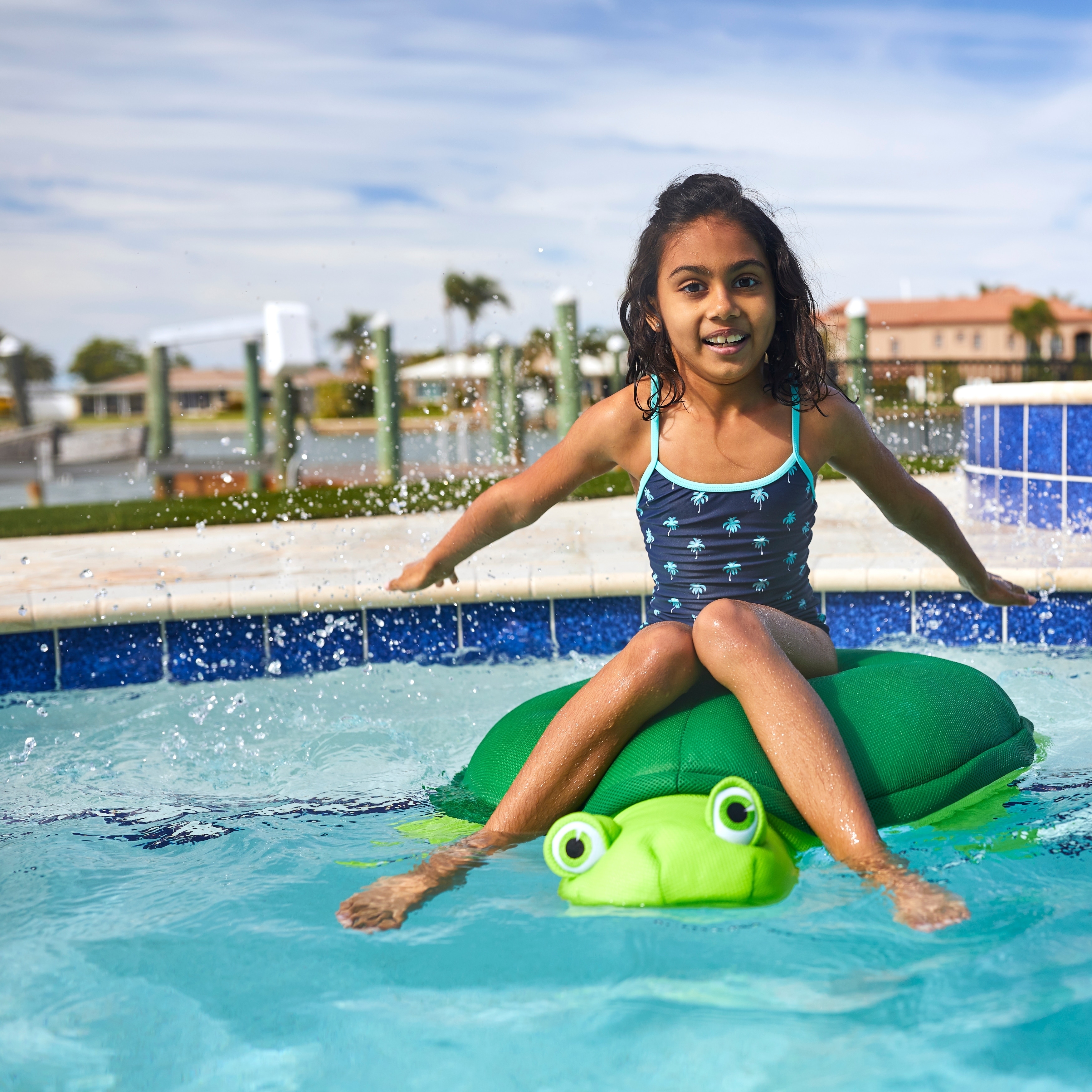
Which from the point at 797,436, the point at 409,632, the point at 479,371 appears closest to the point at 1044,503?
the point at 409,632

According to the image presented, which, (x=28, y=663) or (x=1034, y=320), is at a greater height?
(x=1034, y=320)

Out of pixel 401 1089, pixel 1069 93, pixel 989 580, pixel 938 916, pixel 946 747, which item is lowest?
pixel 401 1089

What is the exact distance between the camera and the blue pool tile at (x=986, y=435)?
655 centimetres

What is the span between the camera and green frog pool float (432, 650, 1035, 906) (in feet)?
6.51

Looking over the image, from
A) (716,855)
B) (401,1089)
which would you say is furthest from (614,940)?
(401,1089)

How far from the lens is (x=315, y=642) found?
14.8ft

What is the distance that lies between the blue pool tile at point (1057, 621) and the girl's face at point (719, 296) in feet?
8.30

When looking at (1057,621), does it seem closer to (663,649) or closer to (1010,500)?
(1010,500)

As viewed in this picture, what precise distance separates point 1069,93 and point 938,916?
30.2m

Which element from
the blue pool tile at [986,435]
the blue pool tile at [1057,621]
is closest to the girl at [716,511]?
the blue pool tile at [1057,621]

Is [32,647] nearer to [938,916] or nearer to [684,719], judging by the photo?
[684,719]

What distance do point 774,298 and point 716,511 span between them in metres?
0.49

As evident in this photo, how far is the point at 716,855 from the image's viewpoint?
77.5 inches

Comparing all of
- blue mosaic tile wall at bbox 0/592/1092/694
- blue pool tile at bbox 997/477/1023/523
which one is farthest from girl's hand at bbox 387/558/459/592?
blue pool tile at bbox 997/477/1023/523
